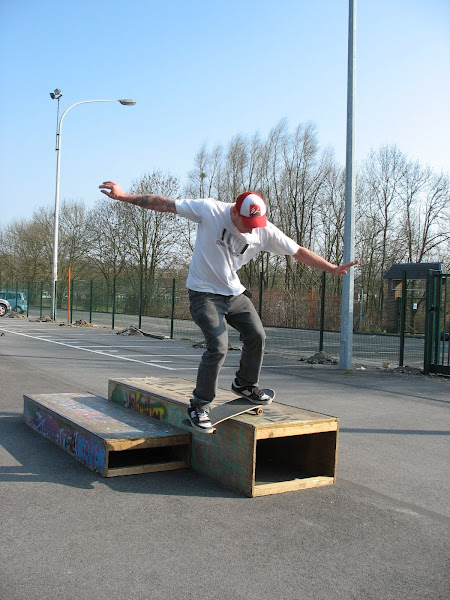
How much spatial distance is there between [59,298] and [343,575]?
3530 cm

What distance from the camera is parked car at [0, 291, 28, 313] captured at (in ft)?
124

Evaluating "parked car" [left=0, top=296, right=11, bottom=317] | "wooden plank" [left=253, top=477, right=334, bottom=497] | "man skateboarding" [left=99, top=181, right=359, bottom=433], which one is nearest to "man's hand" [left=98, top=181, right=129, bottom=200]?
"man skateboarding" [left=99, top=181, right=359, bottom=433]

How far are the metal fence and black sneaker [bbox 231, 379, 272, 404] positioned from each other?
871 cm

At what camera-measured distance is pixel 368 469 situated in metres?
4.88

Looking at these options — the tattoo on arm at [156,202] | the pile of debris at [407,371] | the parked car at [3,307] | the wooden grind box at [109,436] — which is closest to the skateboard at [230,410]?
the wooden grind box at [109,436]

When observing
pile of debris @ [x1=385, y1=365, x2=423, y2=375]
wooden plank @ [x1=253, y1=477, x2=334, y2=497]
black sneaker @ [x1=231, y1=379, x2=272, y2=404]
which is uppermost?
black sneaker @ [x1=231, y1=379, x2=272, y2=404]

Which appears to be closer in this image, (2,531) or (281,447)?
(2,531)

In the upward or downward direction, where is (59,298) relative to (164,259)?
downward

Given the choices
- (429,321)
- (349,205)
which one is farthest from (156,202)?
(429,321)

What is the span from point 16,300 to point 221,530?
122 feet

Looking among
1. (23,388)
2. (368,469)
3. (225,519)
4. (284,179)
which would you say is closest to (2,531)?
(225,519)

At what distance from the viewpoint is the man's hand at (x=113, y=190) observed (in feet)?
13.9

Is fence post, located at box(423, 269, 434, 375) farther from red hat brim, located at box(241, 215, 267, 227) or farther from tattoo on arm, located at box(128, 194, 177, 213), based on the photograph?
tattoo on arm, located at box(128, 194, 177, 213)

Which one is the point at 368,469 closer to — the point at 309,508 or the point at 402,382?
the point at 309,508
